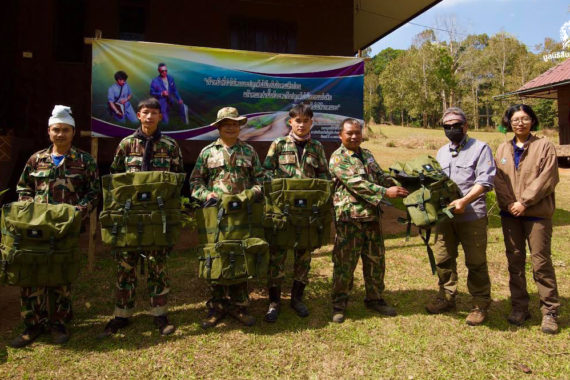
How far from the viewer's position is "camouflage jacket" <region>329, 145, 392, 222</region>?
3.39m

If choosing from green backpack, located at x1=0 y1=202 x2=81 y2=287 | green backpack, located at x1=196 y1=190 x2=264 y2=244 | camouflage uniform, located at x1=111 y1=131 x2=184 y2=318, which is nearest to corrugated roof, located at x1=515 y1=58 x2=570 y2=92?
green backpack, located at x1=196 y1=190 x2=264 y2=244

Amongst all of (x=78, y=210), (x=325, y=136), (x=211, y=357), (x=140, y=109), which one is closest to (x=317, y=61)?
(x=325, y=136)

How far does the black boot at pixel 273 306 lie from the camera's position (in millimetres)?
3548

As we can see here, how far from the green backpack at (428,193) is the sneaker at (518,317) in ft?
3.93

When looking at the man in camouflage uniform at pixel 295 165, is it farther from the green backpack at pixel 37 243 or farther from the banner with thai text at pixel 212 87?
the banner with thai text at pixel 212 87

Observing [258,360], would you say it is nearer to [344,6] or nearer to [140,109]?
[140,109]

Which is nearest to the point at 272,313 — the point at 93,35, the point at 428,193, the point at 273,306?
the point at 273,306

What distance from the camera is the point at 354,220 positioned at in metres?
3.49

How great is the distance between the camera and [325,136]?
641cm

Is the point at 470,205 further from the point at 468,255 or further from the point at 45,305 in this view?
the point at 45,305

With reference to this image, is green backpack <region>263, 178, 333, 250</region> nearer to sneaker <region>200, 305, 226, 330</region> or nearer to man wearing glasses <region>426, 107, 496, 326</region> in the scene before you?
sneaker <region>200, 305, 226, 330</region>

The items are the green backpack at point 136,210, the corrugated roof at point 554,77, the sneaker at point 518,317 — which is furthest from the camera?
the corrugated roof at point 554,77

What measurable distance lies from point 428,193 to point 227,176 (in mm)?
1689

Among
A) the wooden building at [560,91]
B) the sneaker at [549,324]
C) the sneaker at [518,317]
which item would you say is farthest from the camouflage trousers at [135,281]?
the wooden building at [560,91]
